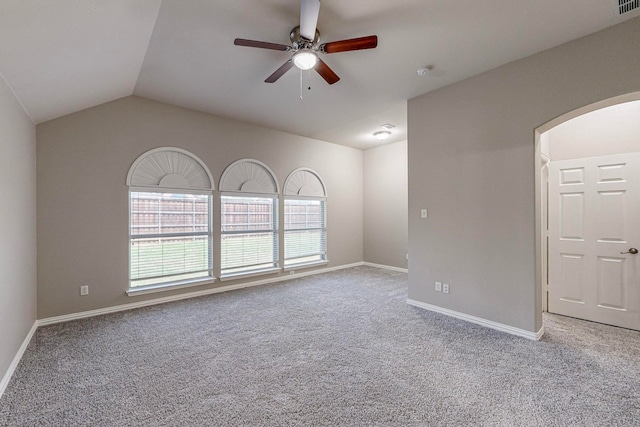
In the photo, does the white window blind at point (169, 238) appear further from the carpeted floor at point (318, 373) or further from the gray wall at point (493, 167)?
the gray wall at point (493, 167)

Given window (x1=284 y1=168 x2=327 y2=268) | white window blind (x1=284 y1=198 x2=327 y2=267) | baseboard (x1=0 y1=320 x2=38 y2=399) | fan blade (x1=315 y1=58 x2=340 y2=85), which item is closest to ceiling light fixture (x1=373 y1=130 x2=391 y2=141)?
window (x1=284 y1=168 x2=327 y2=268)

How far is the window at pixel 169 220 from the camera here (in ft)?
13.3

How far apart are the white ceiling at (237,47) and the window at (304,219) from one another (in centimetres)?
221

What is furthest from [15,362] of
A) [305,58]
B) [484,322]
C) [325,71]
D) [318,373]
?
[484,322]

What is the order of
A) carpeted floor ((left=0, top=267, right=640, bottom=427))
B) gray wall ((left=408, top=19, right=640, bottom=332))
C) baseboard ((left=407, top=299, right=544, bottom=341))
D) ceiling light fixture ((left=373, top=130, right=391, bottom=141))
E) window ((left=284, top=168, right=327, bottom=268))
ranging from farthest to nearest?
window ((left=284, top=168, right=327, bottom=268)), ceiling light fixture ((left=373, top=130, right=391, bottom=141)), baseboard ((left=407, top=299, right=544, bottom=341)), gray wall ((left=408, top=19, right=640, bottom=332)), carpeted floor ((left=0, top=267, right=640, bottom=427))

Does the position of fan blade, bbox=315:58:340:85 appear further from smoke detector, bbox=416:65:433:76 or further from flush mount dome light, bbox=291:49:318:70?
smoke detector, bbox=416:65:433:76

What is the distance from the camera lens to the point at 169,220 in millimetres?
4305

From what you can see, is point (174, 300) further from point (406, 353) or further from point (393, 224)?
point (393, 224)

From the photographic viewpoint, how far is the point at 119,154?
3887 mm

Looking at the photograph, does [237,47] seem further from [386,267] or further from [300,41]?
[386,267]

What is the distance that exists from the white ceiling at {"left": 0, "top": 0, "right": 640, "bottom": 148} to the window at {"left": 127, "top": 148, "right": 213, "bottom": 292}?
3.30ft

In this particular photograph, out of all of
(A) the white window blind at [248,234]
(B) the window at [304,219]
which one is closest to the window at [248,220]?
(A) the white window blind at [248,234]

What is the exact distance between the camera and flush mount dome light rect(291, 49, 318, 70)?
2590mm

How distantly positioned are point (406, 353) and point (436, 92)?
3262mm
